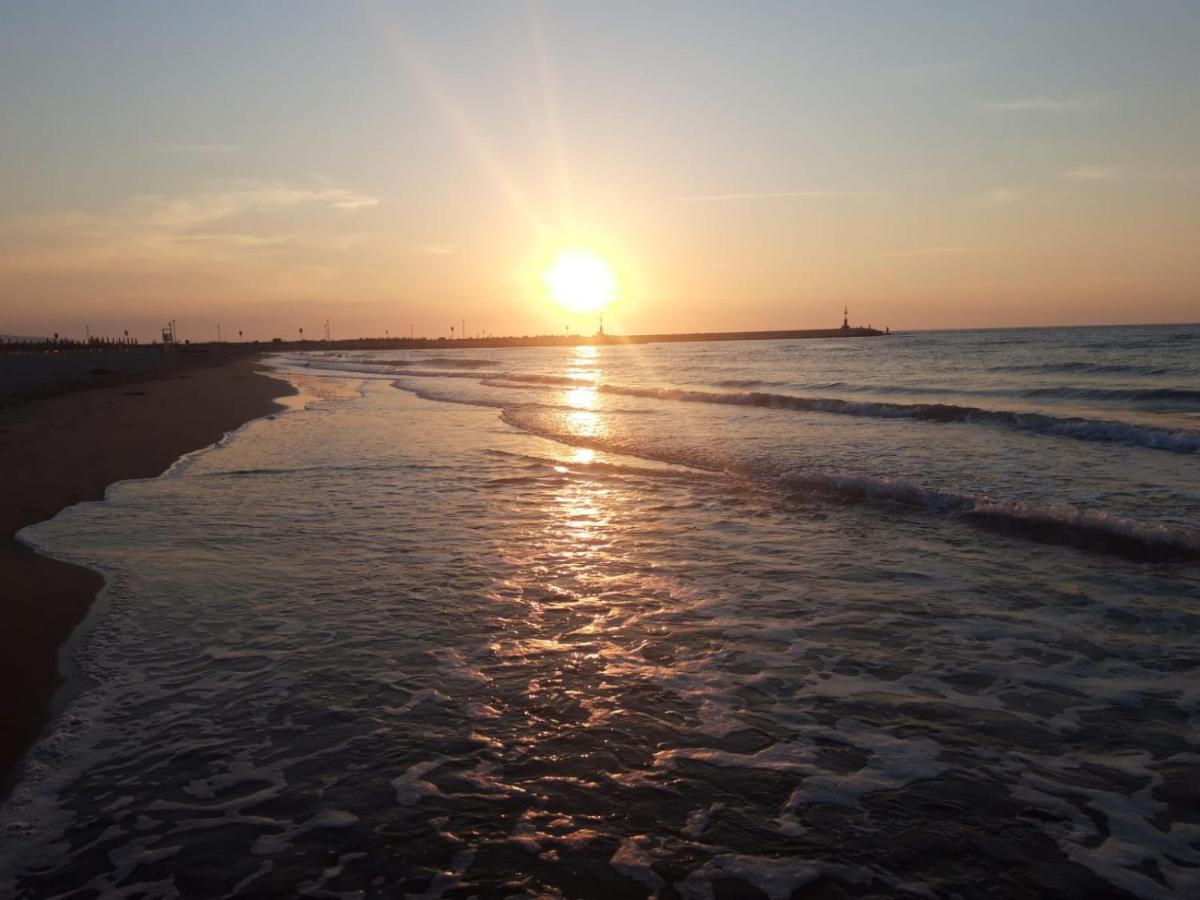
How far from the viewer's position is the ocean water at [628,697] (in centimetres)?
373

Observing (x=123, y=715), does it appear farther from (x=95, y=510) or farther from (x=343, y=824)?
(x=95, y=510)

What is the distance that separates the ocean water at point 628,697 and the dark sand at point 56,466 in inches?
11.6

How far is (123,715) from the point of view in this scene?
5.16m

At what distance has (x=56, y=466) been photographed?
14.9 meters

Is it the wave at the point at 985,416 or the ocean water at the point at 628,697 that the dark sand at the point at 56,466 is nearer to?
the ocean water at the point at 628,697

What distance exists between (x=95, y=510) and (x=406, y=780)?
390 inches

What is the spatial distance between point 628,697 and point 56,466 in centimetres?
1435

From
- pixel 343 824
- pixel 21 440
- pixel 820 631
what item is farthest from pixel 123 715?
pixel 21 440

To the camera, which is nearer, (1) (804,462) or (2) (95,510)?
(2) (95,510)

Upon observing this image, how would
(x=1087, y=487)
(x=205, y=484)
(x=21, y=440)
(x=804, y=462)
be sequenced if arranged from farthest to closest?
(x=21, y=440)
(x=804, y=462)
(x=205, y=484)
(x=1087, y=487)

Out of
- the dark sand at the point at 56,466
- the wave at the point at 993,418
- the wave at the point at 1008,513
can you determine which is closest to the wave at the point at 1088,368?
the wave at the point at 993,418

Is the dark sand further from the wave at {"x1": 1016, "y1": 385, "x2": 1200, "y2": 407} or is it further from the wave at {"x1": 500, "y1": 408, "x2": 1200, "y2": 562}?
the wave at {"x1": 1016, "y1": 385, "x2": 1200, "y2": 407}

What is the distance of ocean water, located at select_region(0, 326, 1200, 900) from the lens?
3727 mm

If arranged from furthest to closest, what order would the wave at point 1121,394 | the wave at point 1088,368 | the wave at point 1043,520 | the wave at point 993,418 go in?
1. the wave at point 1088,368
2. the wave at point 1121,394
3. the wave at point 993,418
4. the wave at point 1043,520
